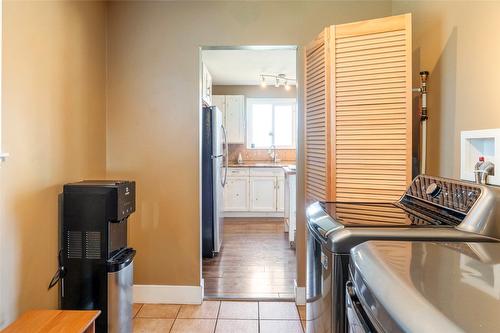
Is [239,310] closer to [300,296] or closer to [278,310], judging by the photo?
[278,310]

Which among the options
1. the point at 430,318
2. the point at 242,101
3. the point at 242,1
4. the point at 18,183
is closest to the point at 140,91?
the point at 242,1

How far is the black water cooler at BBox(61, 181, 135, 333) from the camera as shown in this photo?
6.34 ft

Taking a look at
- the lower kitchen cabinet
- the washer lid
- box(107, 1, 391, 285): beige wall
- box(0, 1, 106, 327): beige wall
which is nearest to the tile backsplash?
the lower kitchen cabinet

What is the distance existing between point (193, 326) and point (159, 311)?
370mm

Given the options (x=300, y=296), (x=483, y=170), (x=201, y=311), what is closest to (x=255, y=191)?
(x=300, y=296)

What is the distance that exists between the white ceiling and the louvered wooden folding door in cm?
210

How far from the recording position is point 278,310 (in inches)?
104

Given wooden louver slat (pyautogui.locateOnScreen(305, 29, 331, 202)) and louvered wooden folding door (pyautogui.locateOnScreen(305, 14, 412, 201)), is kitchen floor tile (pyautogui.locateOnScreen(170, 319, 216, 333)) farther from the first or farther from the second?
louvered wooden folding door (pyautogui.locateOnScreen(305, 14, 412, 201))

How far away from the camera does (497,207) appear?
43.4 inches

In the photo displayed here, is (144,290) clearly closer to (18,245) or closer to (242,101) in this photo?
(18,245)

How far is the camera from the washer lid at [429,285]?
20.4 inches

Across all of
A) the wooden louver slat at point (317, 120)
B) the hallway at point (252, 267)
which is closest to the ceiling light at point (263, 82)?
the hallway at point (252, 267)

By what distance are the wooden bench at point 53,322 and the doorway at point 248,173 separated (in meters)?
1.40

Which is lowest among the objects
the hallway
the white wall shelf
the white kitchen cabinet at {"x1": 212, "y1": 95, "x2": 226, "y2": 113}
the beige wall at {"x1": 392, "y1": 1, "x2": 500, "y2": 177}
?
the hallway
